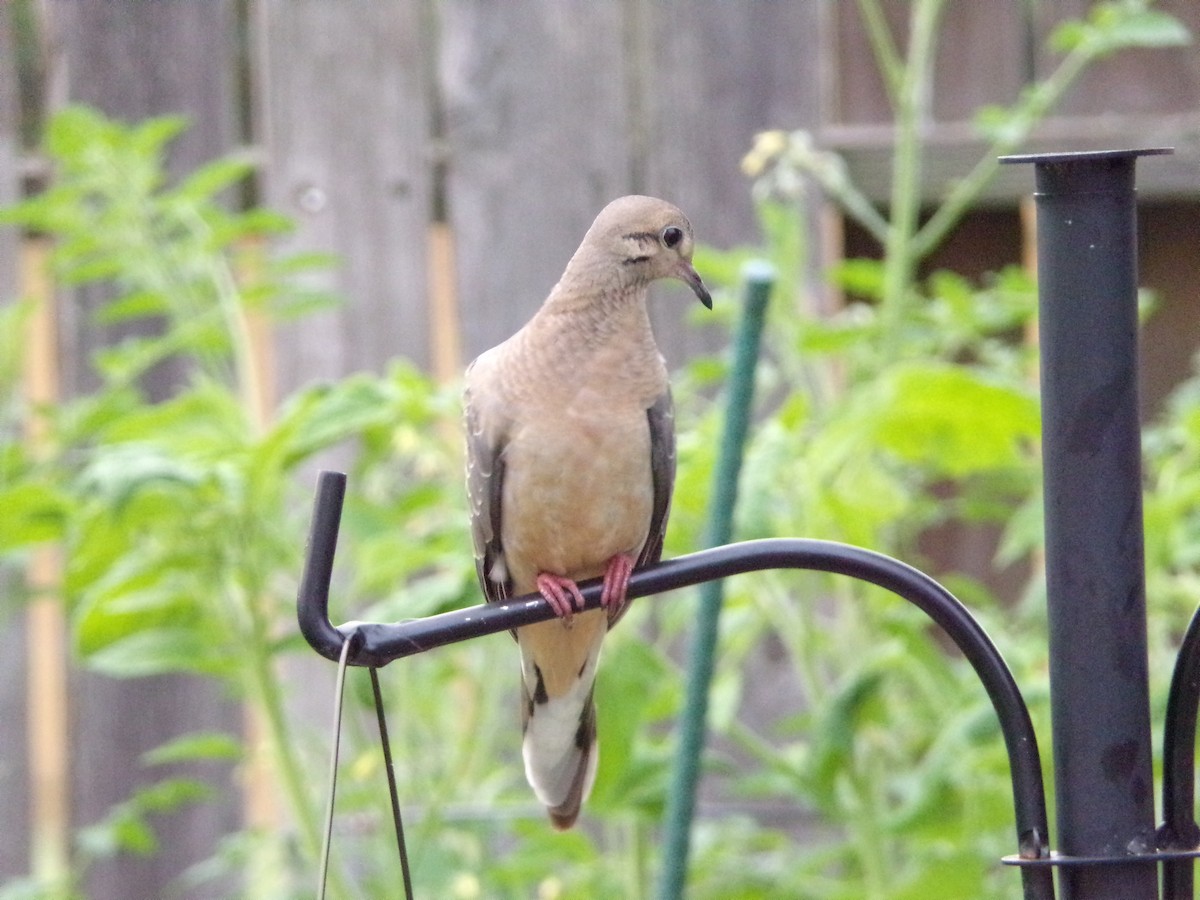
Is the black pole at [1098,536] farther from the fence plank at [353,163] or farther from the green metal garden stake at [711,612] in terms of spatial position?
the fence plank at [353,163]

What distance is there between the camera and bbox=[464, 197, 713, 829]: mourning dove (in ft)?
6.58

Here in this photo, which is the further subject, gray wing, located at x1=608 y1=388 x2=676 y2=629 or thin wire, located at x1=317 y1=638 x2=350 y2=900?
gray wing, located at x1=608 y1=388 x2=676 y2=629

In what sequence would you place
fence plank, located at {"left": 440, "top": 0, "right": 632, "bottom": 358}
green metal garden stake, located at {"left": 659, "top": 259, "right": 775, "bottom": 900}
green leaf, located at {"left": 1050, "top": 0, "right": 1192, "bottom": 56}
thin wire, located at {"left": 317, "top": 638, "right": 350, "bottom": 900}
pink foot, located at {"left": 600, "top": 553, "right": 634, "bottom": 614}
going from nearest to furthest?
thin wire, located at {"left": 317, "top": 638, "right": 350, "bottom": 900} < pink foot, located at {"left": 600, "top": 553, "right": 634, "bottom": 614} < green metal garden stake, located at {"left": 659, "top": 259, "right": 775, "bottom": 900} < green leaf, located at {"left": 1050, "top": 0, "right": 1192, "bottom": 56} < fence plank, located at {"left": 440, "top": 0, "right": 632, "bottom": 358}

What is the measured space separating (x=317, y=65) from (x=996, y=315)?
1.81m

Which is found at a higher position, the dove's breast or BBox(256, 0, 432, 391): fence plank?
BBox(256, 0, 432, 391): fence plank

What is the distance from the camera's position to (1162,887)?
1442 millimetres

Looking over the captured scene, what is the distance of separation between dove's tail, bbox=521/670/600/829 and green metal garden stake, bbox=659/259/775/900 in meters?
0.12

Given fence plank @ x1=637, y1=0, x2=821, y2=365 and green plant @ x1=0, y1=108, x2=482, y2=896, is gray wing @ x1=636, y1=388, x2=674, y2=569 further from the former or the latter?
fence plank @ x1=637, y1=0, x2=821, y2=365

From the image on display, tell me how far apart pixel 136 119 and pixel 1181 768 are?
3.12 metres

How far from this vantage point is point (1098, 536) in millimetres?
1357

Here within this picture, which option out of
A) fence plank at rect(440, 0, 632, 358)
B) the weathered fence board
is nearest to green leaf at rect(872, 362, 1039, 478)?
fence plank at rect(440, 0, 632, 358)

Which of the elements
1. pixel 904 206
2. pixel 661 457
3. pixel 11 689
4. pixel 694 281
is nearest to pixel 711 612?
pixel 661 457

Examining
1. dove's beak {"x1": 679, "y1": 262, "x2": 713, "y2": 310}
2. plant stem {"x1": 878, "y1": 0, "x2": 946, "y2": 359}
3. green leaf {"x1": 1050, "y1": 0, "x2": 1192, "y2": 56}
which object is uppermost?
green leaf {"x1": 1050, "y1": 0, "x2": 1192, "y2": 56}

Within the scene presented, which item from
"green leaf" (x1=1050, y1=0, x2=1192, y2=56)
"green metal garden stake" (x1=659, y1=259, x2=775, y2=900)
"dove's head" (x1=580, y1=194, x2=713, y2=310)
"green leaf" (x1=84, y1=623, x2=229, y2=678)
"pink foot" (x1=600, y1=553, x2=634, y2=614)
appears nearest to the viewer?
"pink foot" (x1=600, y1=553, x2=634, y2=614)
